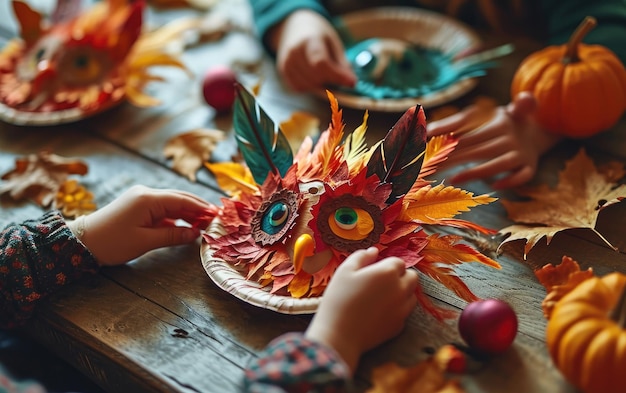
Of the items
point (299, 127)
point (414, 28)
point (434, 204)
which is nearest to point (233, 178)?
point (299, 127)

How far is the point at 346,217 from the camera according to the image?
780 mm

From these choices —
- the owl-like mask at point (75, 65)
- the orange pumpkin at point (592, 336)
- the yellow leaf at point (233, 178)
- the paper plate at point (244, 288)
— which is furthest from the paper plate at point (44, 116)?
the orange pumpkin at point (592, 336)

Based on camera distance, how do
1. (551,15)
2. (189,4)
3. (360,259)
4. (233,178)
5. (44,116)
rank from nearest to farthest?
1. (360,259)
2. (233,178)
3. (44,116)
4. (551,15)
5. (189,4)

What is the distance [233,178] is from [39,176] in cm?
36

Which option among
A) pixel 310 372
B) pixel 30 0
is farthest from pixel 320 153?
pixel 30 0

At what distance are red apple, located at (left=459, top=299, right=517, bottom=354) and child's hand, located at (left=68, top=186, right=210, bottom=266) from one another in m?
0.39

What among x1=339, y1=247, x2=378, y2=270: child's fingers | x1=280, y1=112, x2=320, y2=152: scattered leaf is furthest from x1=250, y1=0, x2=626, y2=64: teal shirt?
x1=339, y1=247, x2=378, y2=270: child's fingers

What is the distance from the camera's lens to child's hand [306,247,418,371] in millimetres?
683

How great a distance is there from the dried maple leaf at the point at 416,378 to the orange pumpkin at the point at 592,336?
0.11m

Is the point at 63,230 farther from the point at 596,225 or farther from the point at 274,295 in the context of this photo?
the point at 596,225

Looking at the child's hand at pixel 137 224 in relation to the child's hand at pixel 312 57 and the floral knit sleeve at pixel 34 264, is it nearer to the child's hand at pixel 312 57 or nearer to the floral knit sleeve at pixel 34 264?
the floral knit sleeve at pixel 34 264

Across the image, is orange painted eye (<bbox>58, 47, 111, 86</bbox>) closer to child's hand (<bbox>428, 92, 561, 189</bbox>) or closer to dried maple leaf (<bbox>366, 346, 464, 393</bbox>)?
child's hand (<bbox>428, 92, 561, 189</bbox>)

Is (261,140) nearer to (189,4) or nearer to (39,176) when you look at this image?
(39,176)

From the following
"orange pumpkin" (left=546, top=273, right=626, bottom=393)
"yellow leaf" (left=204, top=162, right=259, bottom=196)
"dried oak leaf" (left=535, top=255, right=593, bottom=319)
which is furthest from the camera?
"yellow leaf" (left=204, top=162, right=259, bottom=196)
